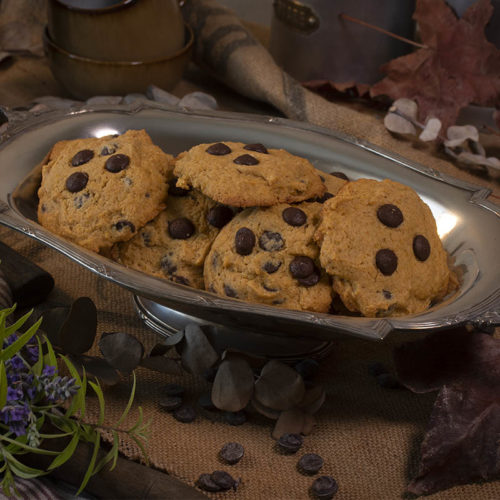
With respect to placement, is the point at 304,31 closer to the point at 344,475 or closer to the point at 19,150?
the point at 19,150

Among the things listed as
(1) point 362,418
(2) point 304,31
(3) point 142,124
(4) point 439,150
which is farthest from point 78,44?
(1) point 362,418

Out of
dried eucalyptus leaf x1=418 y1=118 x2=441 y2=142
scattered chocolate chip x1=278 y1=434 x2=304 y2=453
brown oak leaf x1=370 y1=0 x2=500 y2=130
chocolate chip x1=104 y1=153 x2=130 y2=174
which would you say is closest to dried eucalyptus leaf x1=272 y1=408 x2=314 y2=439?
scattered chocolate chip x1=278 y1=434 x2=304 y2=453

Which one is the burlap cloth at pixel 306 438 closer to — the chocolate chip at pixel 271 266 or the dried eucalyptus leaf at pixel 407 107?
the chocolate chip at pixel 271 266

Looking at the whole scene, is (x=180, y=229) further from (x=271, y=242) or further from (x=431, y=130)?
(x=431, y=130)

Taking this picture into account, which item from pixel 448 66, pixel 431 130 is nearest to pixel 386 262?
pixel 431 130

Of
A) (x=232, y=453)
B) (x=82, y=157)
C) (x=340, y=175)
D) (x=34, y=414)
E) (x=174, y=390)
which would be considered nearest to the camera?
(x=34, y=414)

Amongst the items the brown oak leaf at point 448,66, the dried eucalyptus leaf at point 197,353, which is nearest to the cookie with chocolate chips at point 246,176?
the dried eucalyptus leaf at point 197,353
